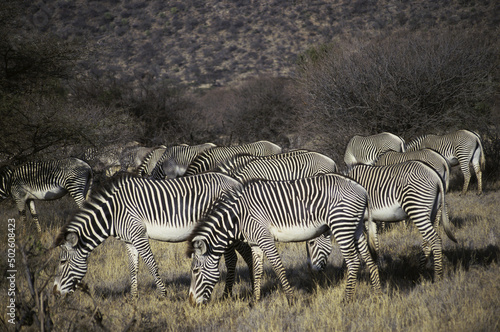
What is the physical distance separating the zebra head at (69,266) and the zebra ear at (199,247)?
1.62 m

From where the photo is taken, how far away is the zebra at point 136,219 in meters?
5.72

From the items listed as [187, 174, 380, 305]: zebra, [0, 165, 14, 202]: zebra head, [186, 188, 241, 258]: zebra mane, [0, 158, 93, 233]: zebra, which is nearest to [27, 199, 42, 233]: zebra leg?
[0, 158, 93, 233]: zebra

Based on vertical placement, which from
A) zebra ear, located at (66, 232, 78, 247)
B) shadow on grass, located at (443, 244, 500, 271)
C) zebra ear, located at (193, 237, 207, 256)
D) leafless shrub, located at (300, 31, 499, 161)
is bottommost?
shadow on grass, located at (443, 244, 500, 271)

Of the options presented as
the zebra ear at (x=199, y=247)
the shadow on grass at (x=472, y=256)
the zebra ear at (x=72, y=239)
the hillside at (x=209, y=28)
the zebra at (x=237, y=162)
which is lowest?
the shadow on grass at (x=472, y=256)

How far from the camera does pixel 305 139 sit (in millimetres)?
17344

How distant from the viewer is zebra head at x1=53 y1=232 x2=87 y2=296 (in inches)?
222

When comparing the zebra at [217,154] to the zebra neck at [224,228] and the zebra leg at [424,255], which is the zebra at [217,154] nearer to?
the zebra neck at [224,228]

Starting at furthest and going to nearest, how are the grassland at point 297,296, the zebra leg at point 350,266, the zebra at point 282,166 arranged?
the zebra at point 282,166
the zebra leg at point 350,266
the grassland at point 297,296

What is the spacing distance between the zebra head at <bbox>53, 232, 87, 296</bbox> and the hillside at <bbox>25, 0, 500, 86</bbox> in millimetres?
30108

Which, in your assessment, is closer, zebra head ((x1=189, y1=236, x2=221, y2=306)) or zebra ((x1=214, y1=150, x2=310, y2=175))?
zebra head ((x1=189, y1=236, x2=221, y2=306))

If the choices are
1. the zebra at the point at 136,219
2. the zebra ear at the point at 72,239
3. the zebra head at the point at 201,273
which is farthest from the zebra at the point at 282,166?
the zebra ear at the point at 72,239

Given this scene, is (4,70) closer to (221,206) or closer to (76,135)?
(76,135)

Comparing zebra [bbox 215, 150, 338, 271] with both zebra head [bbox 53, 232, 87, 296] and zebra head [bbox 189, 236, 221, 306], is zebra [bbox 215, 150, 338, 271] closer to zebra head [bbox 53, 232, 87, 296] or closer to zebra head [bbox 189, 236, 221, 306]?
zebra head [bbox 189, 236, 221, 306]

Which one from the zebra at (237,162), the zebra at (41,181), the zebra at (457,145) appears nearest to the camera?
the zebra at (237,162)
